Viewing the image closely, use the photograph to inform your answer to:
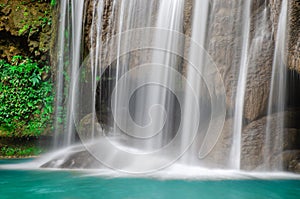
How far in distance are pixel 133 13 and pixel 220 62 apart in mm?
2625

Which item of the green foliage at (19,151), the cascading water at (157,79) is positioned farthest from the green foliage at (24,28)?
the green foliage at (19,151)

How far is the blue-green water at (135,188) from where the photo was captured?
4523mm

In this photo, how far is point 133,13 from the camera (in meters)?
7.96

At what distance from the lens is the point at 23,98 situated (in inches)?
363

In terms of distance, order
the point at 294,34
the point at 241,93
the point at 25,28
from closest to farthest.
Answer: the point at 294,34 < the point at 241,93 < the point at 25,28

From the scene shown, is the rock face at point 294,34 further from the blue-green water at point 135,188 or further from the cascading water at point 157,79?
the blue-green water at point 135,188

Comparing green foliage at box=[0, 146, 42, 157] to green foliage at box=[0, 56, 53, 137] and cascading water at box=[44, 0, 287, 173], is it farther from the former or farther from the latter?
cascading water at box=[44, 0, 287, 173]

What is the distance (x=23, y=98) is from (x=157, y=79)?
4.08m

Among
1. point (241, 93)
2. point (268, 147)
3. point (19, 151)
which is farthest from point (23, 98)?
point (268, 147)

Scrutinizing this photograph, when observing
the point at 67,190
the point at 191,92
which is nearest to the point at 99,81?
the point at 191,92

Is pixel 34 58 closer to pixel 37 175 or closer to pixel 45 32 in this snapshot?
pixel 45 32

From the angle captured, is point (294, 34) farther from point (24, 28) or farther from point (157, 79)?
point (24, 28)

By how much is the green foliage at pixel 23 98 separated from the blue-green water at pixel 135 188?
11.7 feet

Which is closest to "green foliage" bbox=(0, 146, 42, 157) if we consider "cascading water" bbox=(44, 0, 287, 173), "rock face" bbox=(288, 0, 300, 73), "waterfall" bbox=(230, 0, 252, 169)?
"cascading water" bbox=(44, 0, 287, 173)
